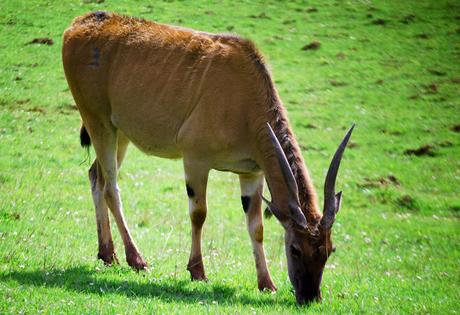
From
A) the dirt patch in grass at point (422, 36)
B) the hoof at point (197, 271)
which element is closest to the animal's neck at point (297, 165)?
the hoof at point (197, 271)

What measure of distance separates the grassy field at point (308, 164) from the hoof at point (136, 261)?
196 mm

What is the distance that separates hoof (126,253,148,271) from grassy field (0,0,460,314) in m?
0.20

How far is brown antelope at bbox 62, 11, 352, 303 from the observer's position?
7434 mm

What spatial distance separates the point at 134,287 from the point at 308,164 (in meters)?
12.1

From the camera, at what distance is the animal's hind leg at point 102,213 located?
8.98 meters

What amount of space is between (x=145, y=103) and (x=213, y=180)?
8371 mm

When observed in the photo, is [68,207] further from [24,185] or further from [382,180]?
[382,180]

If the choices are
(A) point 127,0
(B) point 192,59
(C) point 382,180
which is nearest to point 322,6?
(A) point 127,0

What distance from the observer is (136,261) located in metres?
8.64

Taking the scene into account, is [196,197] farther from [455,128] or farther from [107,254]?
[455,128]

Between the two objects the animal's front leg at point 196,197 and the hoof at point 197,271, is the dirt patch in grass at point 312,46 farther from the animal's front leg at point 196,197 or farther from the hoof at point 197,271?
the hoof at point 197,271

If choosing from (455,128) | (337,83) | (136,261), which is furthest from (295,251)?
(337,83)

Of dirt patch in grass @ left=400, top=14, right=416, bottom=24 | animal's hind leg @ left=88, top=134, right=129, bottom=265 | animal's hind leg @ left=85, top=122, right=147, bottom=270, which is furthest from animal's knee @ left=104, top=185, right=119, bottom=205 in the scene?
dirt patch in grass @ left=400, top=14, right=416, bottom=24

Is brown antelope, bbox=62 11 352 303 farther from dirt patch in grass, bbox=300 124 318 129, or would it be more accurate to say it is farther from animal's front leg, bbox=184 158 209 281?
dirt patch in grass, bbox=300 124 318 129
